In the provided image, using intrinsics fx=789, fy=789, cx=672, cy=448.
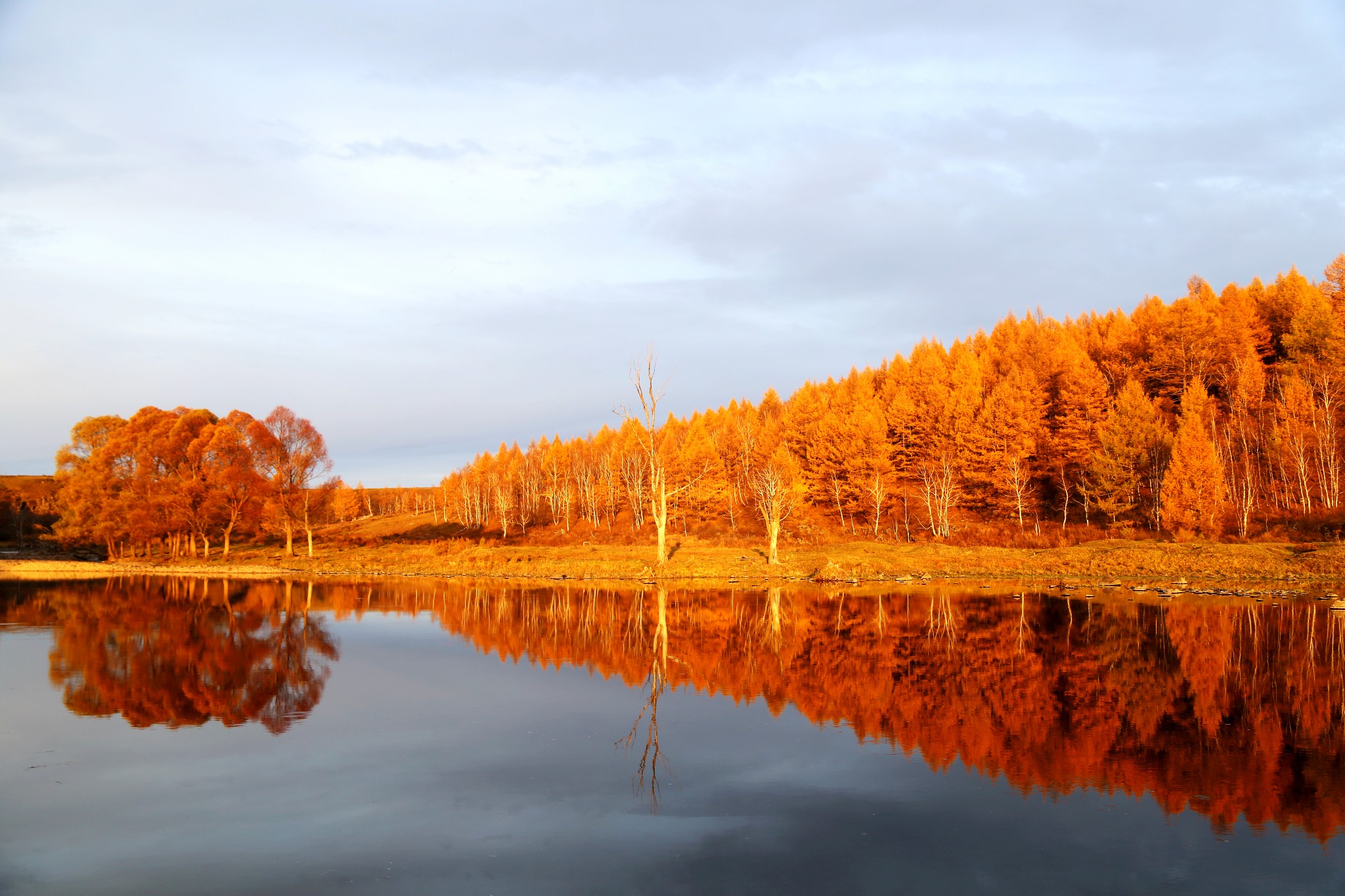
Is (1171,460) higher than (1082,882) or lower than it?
higher

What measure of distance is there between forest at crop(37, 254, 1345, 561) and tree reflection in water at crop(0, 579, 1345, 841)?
1774 cm

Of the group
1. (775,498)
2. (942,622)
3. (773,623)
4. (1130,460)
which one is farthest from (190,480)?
(1130,460)

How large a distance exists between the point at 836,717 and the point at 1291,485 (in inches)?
2369

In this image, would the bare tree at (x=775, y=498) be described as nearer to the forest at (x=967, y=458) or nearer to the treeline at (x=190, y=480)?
the forest at (x=967, y=458)

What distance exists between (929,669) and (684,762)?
26.6 feet

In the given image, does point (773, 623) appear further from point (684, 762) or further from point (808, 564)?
point (808, 564)

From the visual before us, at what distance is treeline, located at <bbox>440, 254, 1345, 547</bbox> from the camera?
182 feet

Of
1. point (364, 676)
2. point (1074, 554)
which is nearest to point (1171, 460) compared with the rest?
point (1074, 554)

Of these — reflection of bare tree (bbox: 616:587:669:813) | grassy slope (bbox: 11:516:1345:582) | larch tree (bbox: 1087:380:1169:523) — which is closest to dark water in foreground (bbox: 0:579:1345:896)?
reflection of bare tree (bbox: 616:587:669:813)

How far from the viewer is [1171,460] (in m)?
51.1

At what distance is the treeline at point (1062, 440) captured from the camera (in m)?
55.6

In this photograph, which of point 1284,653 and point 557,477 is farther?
point 557,477

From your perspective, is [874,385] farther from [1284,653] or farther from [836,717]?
[836,717]

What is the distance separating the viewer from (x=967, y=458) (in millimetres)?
69250
